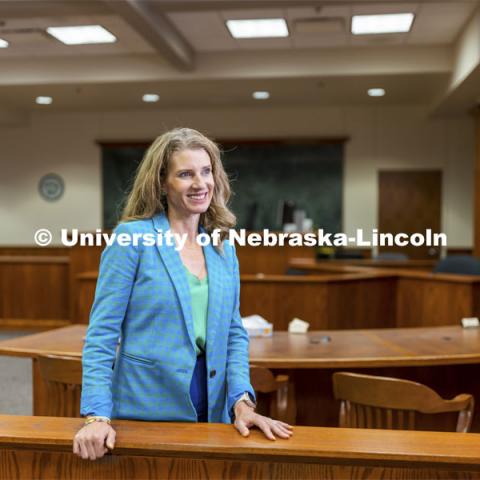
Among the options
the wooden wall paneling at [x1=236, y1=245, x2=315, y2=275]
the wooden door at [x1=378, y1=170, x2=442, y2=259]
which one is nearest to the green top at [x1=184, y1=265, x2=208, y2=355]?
the wooden wall paneling at [x1=236, y1=245, x2=315, y2=275]

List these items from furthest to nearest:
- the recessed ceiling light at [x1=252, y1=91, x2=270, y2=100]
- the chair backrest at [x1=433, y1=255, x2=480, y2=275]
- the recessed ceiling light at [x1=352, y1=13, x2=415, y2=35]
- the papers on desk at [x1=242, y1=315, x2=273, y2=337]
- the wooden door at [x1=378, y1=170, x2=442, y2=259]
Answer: the wooden door at [x1=378, y1=170, x2=442, y2=259] → the recessed ceiling light at [x1=252, y1=91, x2=270, y2=100] → the recessed ceiling light at [x1=352, y1=13, x2=415, y2=35] → the chair backrest at [x1=433, y1=255, x2=480, y2=275] → the papers on desk at [x1=242, y1=315, x2=273, y2=337]

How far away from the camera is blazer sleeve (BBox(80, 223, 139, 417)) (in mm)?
1461

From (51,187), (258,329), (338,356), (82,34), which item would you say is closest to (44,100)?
(51,187)

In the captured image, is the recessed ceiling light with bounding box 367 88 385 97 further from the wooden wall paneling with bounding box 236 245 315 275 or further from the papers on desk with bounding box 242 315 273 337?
the papers on desk with bounding box 242 315 273 337

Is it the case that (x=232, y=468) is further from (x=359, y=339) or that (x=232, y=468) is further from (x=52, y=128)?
(x=52, y=128)

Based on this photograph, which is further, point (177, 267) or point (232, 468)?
point (177, 267)

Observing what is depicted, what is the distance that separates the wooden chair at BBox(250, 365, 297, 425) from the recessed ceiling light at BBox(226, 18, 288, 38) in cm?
482

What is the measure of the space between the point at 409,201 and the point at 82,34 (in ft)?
19.4

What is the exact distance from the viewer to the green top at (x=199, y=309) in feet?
5.18

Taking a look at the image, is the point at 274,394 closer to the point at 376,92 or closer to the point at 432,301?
the point at 432,301

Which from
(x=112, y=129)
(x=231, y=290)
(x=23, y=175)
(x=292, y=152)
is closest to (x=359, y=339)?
(x=231, y=290)

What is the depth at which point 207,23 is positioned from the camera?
682 cm

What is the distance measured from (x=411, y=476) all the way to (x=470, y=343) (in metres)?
1.92

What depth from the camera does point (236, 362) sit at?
5.47 ft
